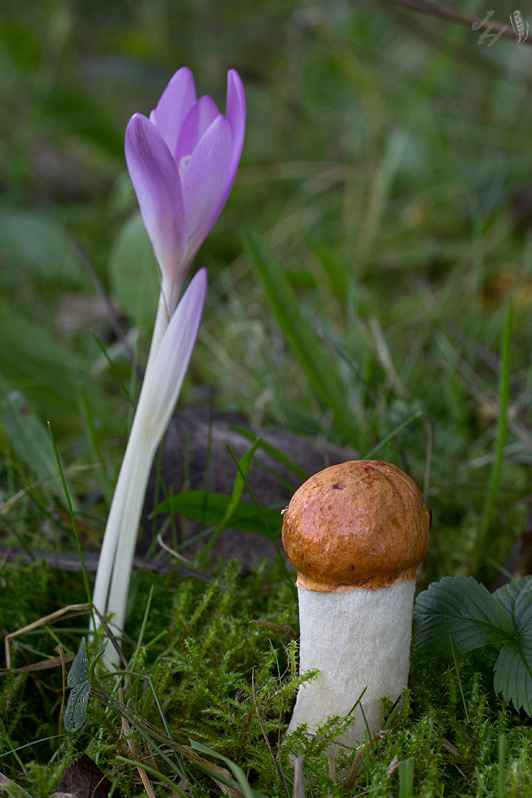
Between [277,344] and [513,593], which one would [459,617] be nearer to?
[513,593]

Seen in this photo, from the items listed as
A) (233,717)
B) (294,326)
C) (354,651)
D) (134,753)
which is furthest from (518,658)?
(294,326)

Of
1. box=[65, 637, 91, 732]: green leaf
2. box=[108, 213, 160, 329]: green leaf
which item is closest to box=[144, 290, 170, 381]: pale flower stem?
box=[65, 637, 91, 732]: green leaf

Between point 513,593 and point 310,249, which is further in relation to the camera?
point 310,249

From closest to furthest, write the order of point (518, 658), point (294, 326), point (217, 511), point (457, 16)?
point (518, 658)
point (217, 511)
point (457, 16)
point (294, 326)

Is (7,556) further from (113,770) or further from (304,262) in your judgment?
(304,262)

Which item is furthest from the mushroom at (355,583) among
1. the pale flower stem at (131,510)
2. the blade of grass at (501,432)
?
the blade of grass at (501,432)

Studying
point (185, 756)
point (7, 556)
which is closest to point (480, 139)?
point (7, 556)

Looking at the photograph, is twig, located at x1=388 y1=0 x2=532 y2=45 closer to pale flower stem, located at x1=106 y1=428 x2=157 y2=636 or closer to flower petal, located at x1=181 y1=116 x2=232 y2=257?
flower petal, located at x1=181 y1=116 x2=232 y2=257
